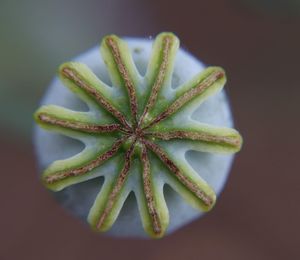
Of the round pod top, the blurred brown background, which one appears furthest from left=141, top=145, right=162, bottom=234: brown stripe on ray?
the blurred brown background

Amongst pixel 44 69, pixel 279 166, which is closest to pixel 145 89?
pixel 44 69

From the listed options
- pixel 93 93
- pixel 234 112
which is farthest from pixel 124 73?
pixel 234 112

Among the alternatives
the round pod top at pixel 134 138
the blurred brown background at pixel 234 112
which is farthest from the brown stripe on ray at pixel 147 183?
the blurred brown background at pixel 234 112

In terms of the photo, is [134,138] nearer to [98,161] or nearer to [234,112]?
[98,161]

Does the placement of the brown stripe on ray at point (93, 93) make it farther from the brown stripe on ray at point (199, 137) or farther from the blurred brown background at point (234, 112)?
the blurred brown background at point (234, 112)

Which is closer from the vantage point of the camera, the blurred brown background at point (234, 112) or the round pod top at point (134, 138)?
the round pod top at point (134, 138)

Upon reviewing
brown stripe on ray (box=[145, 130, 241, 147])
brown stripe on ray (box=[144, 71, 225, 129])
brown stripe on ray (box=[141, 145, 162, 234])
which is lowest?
brown stripe on ray (box=[141, 145, 162, 234])

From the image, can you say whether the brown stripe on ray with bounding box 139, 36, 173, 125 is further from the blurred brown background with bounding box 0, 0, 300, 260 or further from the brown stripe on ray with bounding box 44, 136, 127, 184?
the blurred brown background with bounding box 0, 0, 300, 260
